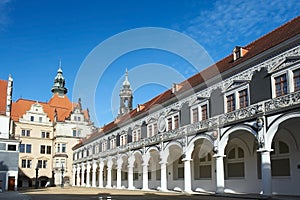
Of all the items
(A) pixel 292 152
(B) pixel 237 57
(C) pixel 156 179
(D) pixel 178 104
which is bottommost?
(C) pixel 156 179

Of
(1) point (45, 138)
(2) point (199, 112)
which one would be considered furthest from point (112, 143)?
(1) point (45, 138)

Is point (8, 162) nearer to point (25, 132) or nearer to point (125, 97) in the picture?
point (25, 132)

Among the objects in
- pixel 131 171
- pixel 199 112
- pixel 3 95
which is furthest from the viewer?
pixel 3 95

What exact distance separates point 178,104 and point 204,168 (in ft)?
17.9

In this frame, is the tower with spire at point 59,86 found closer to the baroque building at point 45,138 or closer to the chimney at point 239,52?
the baroque building at point 45,138

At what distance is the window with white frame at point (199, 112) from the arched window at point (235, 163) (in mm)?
3099

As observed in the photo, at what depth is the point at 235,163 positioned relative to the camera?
23.7m

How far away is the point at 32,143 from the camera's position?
56.2m

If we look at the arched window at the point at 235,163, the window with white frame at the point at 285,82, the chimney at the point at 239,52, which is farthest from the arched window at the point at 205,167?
the window with white frame at the point at 285,82

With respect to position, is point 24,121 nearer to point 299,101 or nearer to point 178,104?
point 178,104

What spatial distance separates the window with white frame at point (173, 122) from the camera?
2752 centimetres

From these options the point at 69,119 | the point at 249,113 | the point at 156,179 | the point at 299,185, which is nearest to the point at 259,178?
the point at 299,185

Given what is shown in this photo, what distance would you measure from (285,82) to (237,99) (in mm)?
3713

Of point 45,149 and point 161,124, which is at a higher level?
point 161,124
